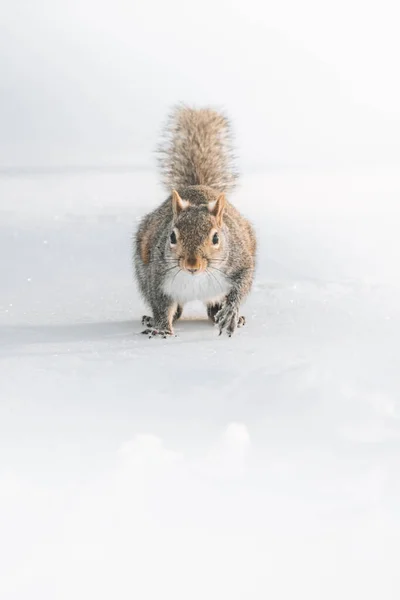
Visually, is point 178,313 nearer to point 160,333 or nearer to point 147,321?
point 147,321

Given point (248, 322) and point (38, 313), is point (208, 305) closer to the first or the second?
point (248, 322)

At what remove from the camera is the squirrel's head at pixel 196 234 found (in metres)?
6.09

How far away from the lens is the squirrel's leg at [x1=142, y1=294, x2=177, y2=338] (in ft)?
21.3

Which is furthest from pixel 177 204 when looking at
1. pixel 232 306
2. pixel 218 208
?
pixel 232 306

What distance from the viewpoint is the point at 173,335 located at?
6516mm

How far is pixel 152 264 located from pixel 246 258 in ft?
2.13

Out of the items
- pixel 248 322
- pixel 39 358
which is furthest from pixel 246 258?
pixel 39 358

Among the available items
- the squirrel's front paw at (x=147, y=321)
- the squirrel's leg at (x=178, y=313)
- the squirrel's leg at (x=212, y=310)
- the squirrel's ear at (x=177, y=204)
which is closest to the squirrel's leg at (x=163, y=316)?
the squirrel's front paw at (x=147, y=321)

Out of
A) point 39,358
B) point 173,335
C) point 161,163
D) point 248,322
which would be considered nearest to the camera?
point 39,358

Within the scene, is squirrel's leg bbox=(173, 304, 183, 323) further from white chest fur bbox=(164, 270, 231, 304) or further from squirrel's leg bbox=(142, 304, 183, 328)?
white chest fur bbox=(164, 270, 231, 304)

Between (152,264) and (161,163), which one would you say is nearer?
(152,264)

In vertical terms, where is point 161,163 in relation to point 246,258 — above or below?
above

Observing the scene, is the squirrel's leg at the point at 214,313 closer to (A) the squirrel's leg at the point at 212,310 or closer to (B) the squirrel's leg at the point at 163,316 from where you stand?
(A) the squirrel's leg at the point at 212,310

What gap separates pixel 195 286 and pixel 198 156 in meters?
1.39
